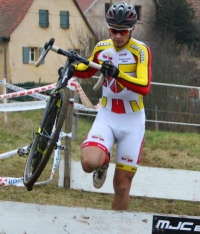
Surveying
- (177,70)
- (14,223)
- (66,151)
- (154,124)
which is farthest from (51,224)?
(177,70)

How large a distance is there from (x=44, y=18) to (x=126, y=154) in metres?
39.2

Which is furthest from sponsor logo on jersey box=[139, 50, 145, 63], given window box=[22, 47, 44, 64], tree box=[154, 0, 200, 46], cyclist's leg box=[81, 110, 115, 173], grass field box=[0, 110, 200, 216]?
tree box=[154, 0, 200, 46]

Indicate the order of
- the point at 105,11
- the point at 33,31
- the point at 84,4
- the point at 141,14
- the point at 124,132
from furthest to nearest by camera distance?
the point at 141,14, the point at 84,4, the point at 105,11, the point at 33,31, the point at 124,132

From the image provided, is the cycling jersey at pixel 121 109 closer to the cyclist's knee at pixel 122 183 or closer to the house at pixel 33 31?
the cyclist's knee at pixel 122 183

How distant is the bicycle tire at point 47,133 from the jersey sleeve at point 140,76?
2.29ft

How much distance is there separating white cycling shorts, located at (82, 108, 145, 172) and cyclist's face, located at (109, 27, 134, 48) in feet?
2.15

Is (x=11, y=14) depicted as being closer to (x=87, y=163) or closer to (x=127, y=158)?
(x=127, y=158)

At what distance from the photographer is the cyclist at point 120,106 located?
569 cm

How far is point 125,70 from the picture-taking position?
229 inches

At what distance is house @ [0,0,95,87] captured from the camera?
4275 cm

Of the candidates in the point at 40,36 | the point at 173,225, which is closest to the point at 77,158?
the point at 173,225

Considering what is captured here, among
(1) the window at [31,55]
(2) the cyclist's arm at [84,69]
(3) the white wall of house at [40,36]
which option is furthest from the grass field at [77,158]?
(1) the window at [31,55]

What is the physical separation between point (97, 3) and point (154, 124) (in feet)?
111

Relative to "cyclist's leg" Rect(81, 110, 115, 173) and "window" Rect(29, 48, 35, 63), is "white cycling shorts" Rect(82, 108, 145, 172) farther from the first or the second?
"window" Rect(29, 48, 35, 63)
